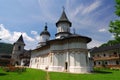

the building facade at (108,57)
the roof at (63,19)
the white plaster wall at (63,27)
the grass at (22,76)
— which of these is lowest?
the grass at (22,76)

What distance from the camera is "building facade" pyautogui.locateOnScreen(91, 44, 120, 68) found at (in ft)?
139

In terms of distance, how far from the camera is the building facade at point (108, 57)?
139 ft

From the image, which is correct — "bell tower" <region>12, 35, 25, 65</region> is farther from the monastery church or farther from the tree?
the tree

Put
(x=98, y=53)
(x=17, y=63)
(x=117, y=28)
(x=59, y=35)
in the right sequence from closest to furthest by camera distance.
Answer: (x=117, y=28), (x=59, y=35), (x=98, y=53), (x=17, y=63)

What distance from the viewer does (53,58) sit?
30375 mm

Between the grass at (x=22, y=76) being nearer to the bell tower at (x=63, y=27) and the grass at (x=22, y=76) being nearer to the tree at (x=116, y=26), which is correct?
the tree at (x=116, y=26)

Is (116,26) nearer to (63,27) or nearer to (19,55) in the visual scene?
(63,27)

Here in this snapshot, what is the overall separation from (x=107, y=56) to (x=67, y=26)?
67.4ft

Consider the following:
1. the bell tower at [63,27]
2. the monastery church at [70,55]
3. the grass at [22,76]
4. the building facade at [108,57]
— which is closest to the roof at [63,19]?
the bell tower at [63,27]

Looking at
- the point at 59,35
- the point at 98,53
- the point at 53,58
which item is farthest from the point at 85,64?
the point at 98,53

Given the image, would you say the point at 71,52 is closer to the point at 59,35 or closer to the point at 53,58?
the point at 53,58

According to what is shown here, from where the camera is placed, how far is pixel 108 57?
44.7 metres

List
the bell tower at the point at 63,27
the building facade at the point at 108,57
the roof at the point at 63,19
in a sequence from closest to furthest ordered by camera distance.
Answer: the bell tower at the point at 63,27 → the roof at the point at 63,19 → the building facade at the point at 108,57

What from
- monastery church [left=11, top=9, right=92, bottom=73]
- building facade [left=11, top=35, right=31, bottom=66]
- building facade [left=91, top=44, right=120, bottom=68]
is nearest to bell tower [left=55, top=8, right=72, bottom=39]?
monastery church [left=11, top=9, right=92, bottom=73]
